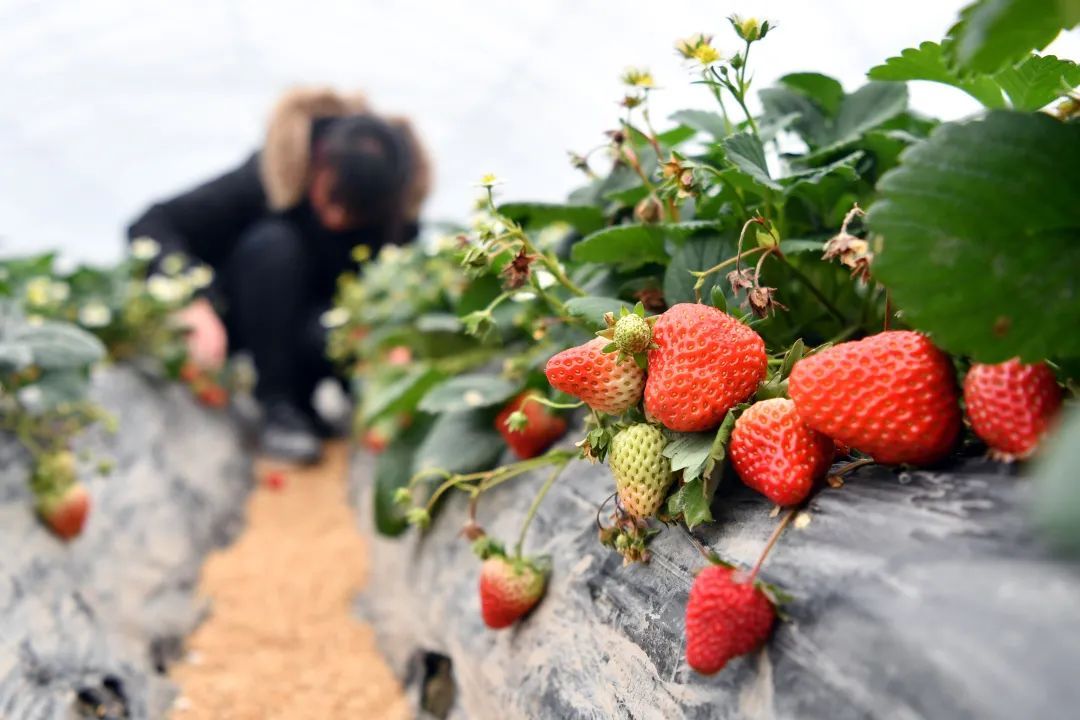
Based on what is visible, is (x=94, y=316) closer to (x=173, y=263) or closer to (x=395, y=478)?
(x=173, y=263)

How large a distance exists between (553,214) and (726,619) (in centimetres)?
52

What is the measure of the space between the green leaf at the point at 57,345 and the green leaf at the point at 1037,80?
1093 millimetres

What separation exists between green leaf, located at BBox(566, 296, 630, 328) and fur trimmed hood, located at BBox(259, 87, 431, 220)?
170 cm

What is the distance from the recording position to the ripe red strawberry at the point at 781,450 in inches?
18.8

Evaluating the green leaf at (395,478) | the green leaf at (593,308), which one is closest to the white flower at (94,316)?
the green leaf at (395,478)

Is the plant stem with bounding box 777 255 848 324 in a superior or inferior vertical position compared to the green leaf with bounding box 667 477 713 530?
superior

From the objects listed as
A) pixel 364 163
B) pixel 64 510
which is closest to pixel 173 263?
pixel 364 163

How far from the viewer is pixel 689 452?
532 mm

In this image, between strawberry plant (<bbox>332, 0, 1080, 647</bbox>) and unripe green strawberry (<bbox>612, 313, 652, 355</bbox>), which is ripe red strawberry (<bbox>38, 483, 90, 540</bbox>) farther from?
unripe green strawberry (<bbox>612, 313, 652, 355</bbox>)

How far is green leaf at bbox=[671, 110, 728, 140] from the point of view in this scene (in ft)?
2.46

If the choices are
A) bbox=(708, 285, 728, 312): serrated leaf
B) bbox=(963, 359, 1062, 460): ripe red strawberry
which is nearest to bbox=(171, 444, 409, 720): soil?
bbox=(708, 285, 728, 312): serrated leaf

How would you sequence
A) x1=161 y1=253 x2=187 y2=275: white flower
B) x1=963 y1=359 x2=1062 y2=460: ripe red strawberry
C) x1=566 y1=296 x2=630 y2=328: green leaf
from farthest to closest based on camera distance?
x1=161 y1=253 x2=187 y2=275: white flower
x1=566 y1=296 x2=630 y2=328: green leaf
x1=963 y1=359 x2=1062 y2=460: ripe red strawberry

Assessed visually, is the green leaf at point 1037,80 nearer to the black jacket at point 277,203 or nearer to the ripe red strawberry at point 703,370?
the ripe red strawberry at point 703,370

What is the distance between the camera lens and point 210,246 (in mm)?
2342
